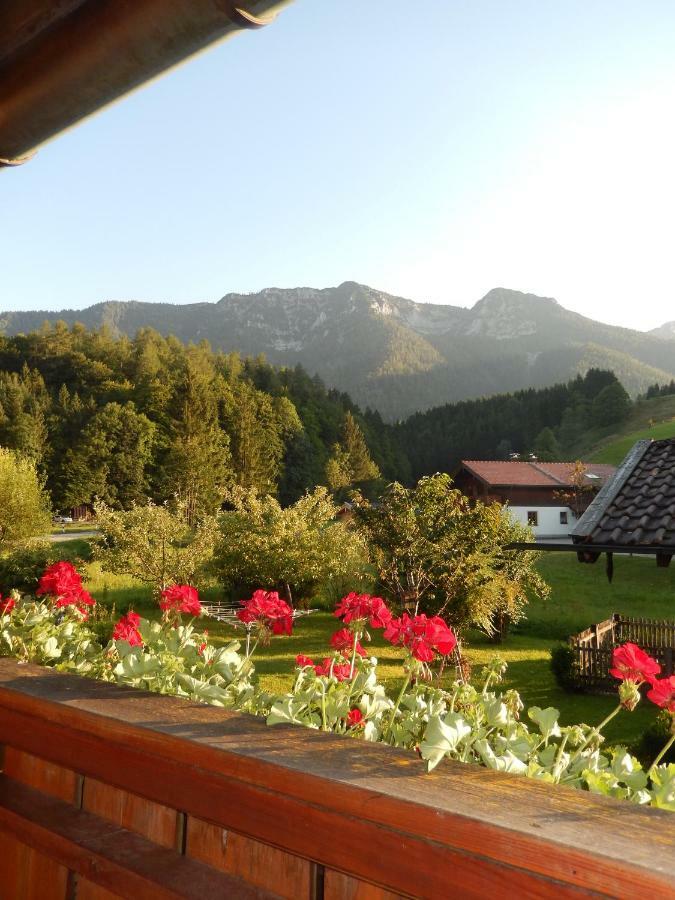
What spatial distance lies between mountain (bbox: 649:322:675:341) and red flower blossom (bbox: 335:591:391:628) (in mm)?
173021

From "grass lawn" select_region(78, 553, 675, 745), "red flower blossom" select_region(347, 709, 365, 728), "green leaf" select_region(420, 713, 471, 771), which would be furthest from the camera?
"grass lawn" select_region(78, 553, 675, 745)

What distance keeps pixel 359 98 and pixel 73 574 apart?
242 centimetres

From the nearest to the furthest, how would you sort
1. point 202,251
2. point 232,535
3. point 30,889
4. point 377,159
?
point 30,889
point 377,159
point 202,251
point 232,535

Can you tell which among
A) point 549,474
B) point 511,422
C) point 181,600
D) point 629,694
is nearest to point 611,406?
point 511,422

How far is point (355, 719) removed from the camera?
1.49m

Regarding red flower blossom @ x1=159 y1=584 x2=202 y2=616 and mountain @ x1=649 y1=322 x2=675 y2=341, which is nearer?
red flower blossom @ x1=159 y1=584 x2=202 y2=616

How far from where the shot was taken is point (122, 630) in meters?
2.32

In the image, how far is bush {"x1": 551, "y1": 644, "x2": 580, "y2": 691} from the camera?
40.1 ft

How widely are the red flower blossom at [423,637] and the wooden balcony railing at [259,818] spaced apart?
601mm

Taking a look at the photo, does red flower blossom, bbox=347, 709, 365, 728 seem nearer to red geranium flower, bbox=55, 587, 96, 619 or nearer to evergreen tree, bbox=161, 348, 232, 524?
red geranium flower, bbox=55, 587, 96, 619

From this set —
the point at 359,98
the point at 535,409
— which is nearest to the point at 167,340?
the point at 535,409

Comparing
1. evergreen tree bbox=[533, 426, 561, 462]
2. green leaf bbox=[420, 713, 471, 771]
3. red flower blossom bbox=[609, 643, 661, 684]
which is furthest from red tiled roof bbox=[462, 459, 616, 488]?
green leaf bbox=[420, 713, 471, 771]

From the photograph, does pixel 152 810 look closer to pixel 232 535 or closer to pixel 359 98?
pixel 359 98

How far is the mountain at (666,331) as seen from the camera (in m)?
161
